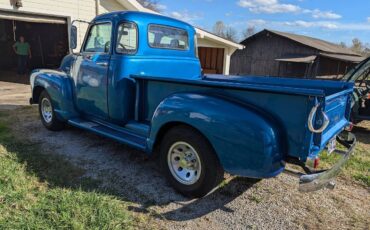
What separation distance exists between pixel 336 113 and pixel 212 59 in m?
12.7

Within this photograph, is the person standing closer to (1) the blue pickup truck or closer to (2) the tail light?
(1) the blue pickup truck

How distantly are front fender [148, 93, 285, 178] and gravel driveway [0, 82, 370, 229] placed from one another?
60 centimetres

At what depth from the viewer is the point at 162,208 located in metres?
3.44

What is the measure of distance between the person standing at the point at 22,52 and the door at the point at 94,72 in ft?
39.0

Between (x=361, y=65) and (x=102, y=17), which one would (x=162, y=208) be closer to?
(x=102, y=17)

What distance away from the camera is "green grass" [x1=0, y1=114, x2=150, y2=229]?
2.95 metres

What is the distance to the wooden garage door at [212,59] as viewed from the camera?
52.0ft

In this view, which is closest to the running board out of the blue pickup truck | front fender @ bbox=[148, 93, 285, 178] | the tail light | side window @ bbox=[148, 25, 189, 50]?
the blue pickup truck

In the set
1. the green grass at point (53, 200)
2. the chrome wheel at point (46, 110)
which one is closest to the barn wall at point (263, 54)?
the chrome wheel at point (46, 110)

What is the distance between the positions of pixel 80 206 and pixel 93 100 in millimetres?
2149

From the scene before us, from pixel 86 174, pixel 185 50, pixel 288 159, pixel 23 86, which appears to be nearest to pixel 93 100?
pixel 86 174

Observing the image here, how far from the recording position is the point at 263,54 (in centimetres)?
2927

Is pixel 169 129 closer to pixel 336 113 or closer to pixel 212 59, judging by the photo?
pixel 336 113

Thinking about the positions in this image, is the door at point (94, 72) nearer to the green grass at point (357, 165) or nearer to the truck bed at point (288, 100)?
the truck bed at point (288, 100)
